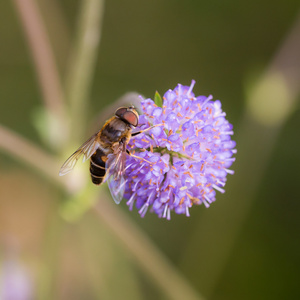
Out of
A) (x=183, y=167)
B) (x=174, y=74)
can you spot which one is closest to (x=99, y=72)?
(x=174, y=74)

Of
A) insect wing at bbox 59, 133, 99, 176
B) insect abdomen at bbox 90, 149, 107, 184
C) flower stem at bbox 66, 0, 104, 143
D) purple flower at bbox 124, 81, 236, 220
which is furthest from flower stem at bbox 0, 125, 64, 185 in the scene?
purple flower at bbox 124, 81, 236, 220

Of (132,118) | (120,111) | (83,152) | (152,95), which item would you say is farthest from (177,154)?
(152,95)

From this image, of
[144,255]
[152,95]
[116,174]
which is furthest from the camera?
[152,95]

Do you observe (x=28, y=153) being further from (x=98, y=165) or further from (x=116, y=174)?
(x=116, y=174)

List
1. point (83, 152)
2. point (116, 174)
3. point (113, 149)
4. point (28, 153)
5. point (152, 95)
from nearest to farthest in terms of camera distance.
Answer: point (116, 174), point (113, 149), point (83, 152), point (28, 153), point (152, 95)

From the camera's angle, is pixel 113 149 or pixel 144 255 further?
pixel 144 255

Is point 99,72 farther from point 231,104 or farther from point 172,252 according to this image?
point 172,252
